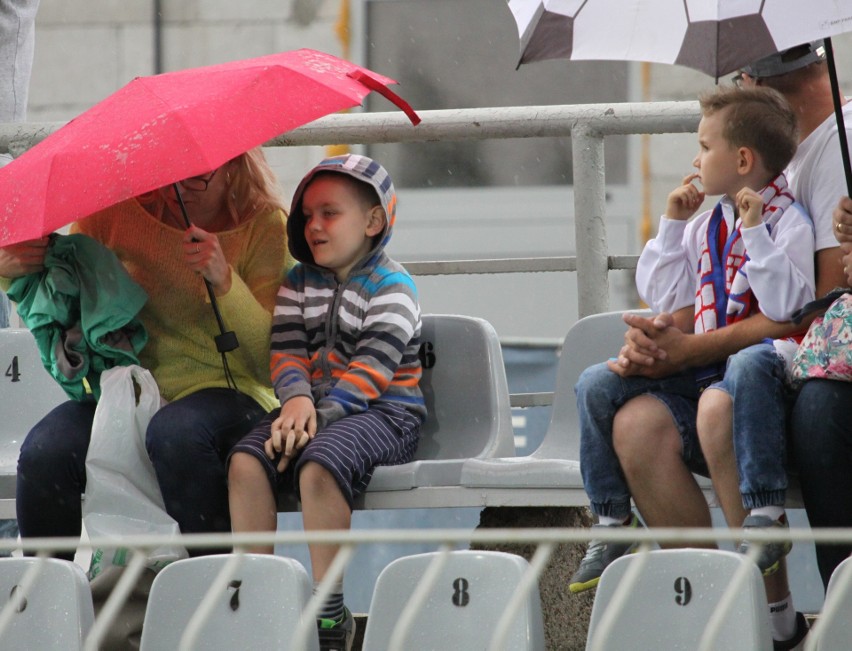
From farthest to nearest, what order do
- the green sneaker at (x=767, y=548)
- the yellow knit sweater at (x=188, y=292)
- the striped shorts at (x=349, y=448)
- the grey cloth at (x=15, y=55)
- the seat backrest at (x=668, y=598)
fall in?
the grey cloth at (x=15, y=55) → the yellow knit sweater at (x=188, y=292) → the striped shorts at (x=349, y=448) → the green sneaker at (x=767, y=548) → the seat backrest at (x=668, y=598)

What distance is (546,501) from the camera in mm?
2975

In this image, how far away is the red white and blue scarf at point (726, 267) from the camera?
9.14 ft

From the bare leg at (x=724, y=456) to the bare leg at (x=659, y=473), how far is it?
3.3 inches

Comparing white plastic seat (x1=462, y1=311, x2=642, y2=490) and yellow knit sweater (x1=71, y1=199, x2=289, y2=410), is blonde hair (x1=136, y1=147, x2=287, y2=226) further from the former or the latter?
white plastic seat (x1=462, y1=311, x2=642, y2=490)

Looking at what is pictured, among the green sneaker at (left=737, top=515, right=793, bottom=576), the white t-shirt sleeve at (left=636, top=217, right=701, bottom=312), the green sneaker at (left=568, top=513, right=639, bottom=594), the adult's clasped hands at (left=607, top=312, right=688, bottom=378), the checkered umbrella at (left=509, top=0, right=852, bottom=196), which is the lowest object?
the green sneaker at (left=568, top=513, right=639, bottom=594)

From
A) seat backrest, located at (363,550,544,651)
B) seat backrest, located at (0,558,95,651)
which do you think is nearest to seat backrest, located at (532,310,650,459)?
seat backrest, located at (363,550,544,651)

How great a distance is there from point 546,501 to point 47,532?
1.15m

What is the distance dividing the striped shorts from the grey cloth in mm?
1709

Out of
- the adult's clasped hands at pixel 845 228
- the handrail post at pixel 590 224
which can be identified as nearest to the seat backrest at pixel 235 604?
the adult's clasped hands at pixel 845 228

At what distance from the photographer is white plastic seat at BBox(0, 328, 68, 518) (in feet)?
12.4

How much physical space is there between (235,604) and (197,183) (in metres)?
1.33

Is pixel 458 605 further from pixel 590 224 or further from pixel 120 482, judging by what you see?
pixel 590 224

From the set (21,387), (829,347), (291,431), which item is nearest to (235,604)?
(291,431)

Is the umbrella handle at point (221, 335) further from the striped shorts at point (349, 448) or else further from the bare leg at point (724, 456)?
the bare leg at point (724, 456)
